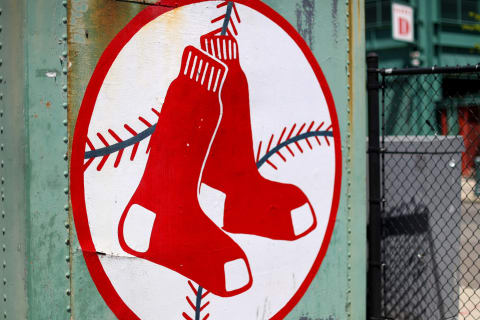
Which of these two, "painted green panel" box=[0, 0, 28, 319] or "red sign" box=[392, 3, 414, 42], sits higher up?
"red sign" box=[392, 3, 414, 42]

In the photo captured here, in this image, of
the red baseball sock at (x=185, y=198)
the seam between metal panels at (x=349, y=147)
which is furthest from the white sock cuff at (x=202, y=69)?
the seam between metal panels at (x=349, y=147)

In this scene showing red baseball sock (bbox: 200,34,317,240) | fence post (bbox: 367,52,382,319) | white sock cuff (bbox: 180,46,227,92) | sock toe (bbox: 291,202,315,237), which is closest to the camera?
white sock cuff (bbox: 180,46,227,92)

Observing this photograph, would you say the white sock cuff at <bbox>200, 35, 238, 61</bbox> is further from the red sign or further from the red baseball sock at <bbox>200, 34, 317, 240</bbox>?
the red sign

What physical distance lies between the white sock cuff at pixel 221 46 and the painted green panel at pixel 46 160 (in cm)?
79

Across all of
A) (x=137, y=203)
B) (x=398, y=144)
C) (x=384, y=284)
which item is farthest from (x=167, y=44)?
(x=384, y=284)

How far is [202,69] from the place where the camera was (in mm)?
3068

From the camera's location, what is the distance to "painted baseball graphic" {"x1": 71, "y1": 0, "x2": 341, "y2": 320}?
110 inches

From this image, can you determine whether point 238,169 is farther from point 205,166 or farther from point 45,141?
point 45,141

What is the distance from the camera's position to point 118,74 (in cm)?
281

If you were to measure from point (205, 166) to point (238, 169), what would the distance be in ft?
0.78

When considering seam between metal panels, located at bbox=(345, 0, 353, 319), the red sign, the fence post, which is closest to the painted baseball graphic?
seam between metal panels, located at bbox=(345, 0, 353, 319)

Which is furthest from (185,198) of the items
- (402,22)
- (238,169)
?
(402,22)

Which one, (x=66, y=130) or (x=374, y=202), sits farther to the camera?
(x=374, y=202)

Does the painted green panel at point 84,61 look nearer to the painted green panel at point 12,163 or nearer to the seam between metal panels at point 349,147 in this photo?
the painted green panel at point 12,163
